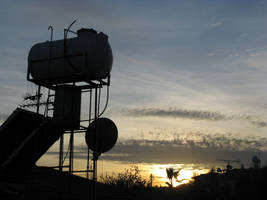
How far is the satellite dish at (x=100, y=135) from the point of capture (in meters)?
19.8

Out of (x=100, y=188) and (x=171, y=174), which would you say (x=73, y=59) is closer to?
(x=100, y=188)

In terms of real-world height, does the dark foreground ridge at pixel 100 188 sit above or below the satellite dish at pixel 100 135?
below

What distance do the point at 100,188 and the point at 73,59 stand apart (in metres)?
19.8

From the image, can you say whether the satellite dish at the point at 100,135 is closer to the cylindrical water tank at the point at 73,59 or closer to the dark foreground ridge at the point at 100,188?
the dark foreground ridge at the point at 100,188

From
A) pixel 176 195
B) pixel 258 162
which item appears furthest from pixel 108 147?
pixel 258 162

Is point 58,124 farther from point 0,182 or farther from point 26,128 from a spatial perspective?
point 0,182

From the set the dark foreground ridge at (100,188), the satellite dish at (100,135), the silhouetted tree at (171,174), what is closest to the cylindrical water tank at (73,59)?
the satellite dish at (100,135)

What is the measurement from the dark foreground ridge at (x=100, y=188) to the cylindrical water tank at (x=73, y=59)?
16.3 ft

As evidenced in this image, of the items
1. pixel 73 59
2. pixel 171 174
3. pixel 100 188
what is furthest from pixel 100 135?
pixel 171 174

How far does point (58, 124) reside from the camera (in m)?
18.9

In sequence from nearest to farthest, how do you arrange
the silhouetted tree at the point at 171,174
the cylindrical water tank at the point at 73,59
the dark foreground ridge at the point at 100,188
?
the dark foreground ridge at the point at 100,188
the cylindrical water tank at the point at 73,59
the silhouetted tree at the point at 171,174

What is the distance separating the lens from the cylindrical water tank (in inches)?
740

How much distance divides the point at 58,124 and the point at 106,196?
1410 centimetres

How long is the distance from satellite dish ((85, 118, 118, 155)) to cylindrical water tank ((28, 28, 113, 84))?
97.1 inches
